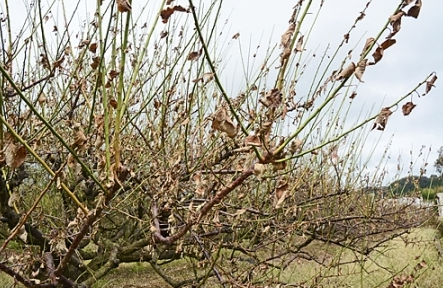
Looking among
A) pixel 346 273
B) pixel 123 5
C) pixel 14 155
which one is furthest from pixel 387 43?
pixel 346 273

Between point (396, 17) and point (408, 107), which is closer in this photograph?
point (396, 17)

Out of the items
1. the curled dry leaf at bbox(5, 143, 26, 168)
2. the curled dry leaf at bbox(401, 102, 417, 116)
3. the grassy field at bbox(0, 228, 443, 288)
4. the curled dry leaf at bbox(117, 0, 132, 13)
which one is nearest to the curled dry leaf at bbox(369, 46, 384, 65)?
the curled dry leaf at bbox(401, 102, 417, 116)

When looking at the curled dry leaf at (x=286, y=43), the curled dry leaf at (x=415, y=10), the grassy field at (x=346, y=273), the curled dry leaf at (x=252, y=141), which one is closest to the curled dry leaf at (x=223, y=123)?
the curled dry leaf at (x=252, y=141)

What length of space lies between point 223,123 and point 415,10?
0.46 meters

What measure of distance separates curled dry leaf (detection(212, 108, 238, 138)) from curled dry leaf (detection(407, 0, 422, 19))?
436 millimetres

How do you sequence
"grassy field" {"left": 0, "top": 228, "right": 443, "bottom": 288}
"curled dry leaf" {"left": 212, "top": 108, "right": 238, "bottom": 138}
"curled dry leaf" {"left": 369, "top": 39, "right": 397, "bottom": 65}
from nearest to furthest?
"curled dry leaf" {"left": 212, "top": 108, "right": 238, "bottom": 138} < "curled dry leaf" {"left": 369, "top": 39, "right": 397, "bottom": 65} < "grassy field" {"left": 0, "top": 228, "right": 443, "bottom": 288}

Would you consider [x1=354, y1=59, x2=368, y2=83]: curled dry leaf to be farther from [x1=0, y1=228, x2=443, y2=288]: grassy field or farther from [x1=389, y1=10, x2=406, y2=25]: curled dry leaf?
[x1=0, y1=228, x2=443, y2=288]: grassy field

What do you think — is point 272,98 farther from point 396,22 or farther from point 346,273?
point 346,273

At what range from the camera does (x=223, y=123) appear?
80 cm

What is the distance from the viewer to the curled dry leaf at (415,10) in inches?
34.3

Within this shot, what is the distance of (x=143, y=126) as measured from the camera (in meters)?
3.96

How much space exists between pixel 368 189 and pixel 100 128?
4252 mm

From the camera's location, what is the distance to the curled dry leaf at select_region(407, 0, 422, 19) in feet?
2.86

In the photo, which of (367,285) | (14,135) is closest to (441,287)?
(367,285)
